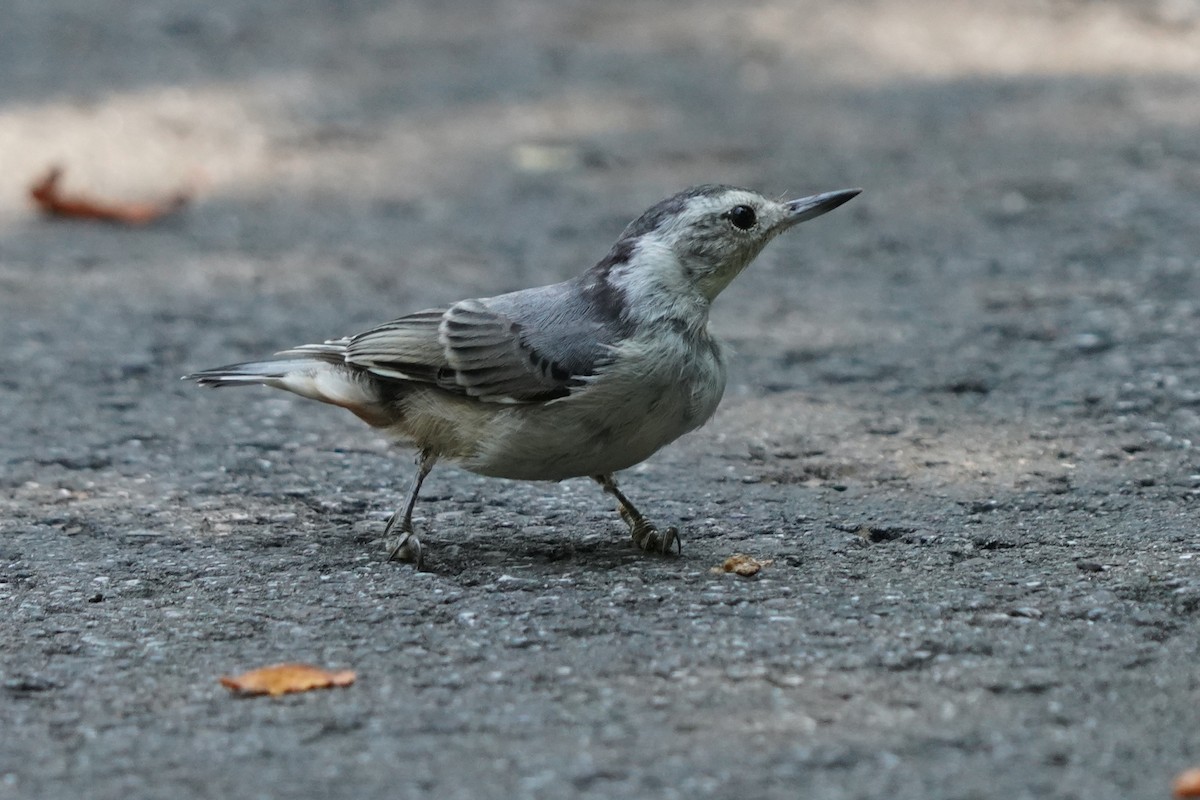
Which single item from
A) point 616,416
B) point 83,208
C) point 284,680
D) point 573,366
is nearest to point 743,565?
Result: point 616,416

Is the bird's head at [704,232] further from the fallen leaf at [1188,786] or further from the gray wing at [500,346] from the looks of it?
the fallen leaf at [1188,786]

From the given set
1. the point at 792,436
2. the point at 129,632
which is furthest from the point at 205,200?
the point at 129,632

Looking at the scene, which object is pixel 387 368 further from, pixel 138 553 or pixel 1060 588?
pixel 1060 588

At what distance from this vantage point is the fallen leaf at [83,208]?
8.47 m

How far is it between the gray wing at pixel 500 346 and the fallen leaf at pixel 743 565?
2.18 feet

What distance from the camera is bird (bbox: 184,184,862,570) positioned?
169 inches

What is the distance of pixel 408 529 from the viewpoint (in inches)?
180

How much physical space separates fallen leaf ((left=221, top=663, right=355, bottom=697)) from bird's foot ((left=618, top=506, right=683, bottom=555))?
1.19m

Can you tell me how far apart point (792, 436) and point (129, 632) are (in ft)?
8.54

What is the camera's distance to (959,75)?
10.5m

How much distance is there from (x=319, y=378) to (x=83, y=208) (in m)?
4.30

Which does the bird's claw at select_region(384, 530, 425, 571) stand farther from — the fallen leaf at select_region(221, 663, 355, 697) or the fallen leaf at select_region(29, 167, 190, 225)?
the fallen leaf at select_region(29, 167, 190, 225)

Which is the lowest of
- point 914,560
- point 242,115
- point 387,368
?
point 914,560

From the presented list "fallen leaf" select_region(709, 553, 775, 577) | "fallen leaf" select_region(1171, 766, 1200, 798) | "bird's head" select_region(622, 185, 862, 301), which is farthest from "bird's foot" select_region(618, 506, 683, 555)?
"fallen leaf" select_region(1171, 766, 1200, 798)
